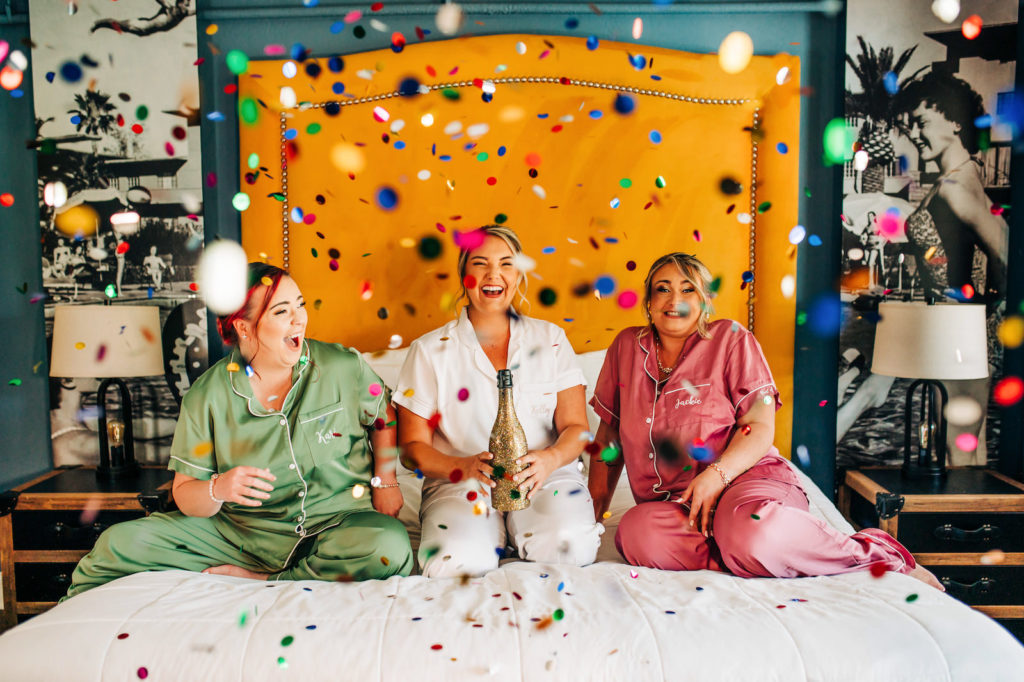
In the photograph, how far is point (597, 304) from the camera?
2.57 metres

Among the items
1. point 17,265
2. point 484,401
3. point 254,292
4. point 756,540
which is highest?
point 17,265

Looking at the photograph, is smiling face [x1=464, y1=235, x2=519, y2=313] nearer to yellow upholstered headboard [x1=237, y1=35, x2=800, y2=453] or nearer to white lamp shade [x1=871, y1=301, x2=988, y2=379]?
yellow upholstered headboard [x1=237, y1=35, x2=800, y2=453]

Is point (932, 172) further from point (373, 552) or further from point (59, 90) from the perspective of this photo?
point (59, 90)

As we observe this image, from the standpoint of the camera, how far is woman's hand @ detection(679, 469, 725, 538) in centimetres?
163

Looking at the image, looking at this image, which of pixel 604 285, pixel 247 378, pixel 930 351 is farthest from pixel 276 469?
pixel 930 351

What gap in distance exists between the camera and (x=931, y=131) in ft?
8.21

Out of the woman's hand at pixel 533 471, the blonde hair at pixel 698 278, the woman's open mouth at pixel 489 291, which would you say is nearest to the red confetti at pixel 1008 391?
the blonde hair at pixel 698 278

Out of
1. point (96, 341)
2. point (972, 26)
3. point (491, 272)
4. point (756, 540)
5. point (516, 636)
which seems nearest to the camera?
point (516, 636)

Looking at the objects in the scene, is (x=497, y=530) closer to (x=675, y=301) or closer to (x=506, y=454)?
(x=506, y=454)

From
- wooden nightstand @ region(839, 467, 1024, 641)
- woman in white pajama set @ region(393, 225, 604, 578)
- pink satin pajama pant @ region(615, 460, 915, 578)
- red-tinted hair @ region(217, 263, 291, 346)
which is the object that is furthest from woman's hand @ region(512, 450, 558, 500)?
wooden nightstand @ region(839, 467, 1024, 641)

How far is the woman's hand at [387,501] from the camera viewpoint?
1731mm

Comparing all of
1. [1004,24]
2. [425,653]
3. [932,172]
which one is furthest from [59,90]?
[1004,24]

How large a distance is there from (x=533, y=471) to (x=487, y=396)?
324 mm

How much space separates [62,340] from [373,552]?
1.58 metres
